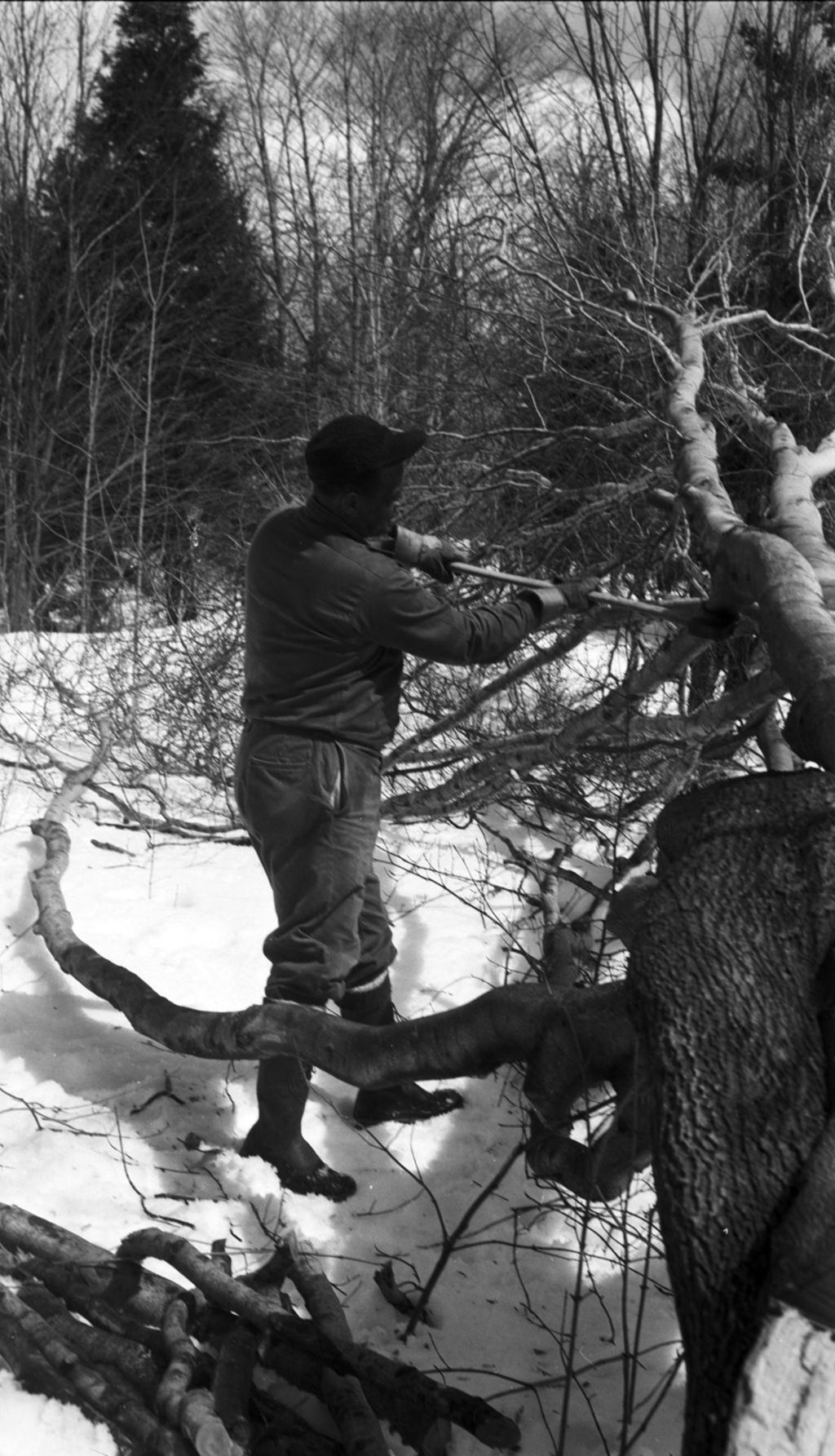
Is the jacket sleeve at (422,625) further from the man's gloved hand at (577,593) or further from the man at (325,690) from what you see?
the man's gloved hand at (577,593)

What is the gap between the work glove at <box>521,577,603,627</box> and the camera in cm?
348

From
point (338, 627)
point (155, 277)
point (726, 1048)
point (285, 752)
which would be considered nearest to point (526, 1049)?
point (726, 1048)

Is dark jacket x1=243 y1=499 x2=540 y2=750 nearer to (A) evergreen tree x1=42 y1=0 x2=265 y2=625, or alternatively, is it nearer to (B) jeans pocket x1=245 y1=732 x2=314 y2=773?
(B) jeans pocket x1=245 y1=732 x2=314 y2=773

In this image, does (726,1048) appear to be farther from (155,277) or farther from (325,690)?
(155,277)

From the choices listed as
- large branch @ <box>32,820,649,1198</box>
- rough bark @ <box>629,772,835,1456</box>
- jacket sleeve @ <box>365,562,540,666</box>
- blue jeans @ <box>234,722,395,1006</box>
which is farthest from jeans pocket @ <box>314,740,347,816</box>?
rough bark @ <box>629,772,835,1456</box>

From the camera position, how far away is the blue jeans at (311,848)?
10.7 ft

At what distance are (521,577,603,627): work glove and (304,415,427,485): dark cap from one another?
572mm

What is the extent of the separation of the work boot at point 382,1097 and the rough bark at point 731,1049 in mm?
1699

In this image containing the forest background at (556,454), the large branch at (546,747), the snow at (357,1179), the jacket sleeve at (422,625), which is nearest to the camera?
the snow at (357,1179)

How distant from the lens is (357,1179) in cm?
336

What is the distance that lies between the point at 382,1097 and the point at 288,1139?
1.37ft

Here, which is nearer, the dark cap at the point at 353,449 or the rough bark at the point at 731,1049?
the rough bark at the point at 731,1049

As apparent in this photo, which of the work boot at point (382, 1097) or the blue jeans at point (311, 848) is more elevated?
the blue jeans at point (311, 848)

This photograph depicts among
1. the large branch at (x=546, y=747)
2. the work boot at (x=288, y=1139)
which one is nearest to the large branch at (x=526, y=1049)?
the work boot at (x=288, y=1139)
